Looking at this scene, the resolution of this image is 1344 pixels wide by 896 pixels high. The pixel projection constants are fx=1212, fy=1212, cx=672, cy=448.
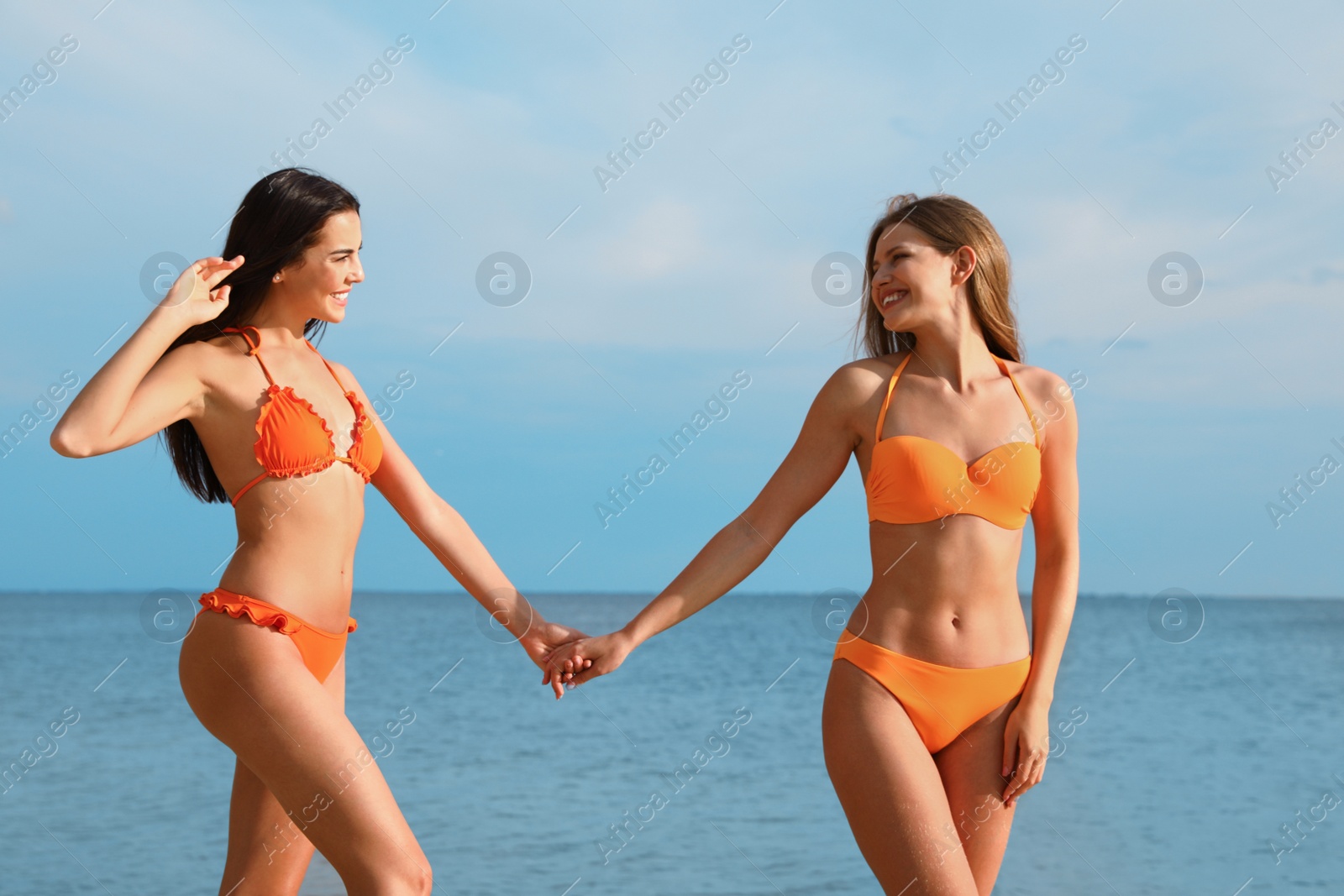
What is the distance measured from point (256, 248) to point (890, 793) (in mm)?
2371

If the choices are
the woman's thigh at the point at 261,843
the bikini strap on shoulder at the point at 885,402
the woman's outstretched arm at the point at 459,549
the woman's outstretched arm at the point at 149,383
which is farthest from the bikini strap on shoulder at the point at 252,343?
the bikini strap on shoulder at the point at 885,402

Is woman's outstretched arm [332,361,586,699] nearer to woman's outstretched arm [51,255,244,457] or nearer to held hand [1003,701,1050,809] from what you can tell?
woman's outstretched arm [51,255,244,457]

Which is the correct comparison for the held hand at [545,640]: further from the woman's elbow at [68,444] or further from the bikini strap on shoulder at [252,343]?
the woman's elbow at [68,444]

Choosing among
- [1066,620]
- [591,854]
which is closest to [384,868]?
[1066,620]

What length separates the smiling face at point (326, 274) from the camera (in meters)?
3.60

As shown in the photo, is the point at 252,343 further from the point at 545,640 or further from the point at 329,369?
the point at 545,640

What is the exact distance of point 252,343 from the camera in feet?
11.6

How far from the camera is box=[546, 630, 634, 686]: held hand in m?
4.11

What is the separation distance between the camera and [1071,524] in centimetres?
347

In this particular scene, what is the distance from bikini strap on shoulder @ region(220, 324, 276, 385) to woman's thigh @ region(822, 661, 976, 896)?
6.06 feet

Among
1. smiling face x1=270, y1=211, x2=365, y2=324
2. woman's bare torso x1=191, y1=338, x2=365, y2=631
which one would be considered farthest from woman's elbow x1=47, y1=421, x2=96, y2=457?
smiling face x1=270, y1=211, x2=365, y2=324

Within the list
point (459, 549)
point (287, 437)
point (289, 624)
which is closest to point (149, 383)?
point (287, 437)

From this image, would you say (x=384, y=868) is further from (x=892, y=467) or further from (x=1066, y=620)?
(x=1066, y=620)

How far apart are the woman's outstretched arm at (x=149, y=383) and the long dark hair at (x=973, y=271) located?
188 centimetres
